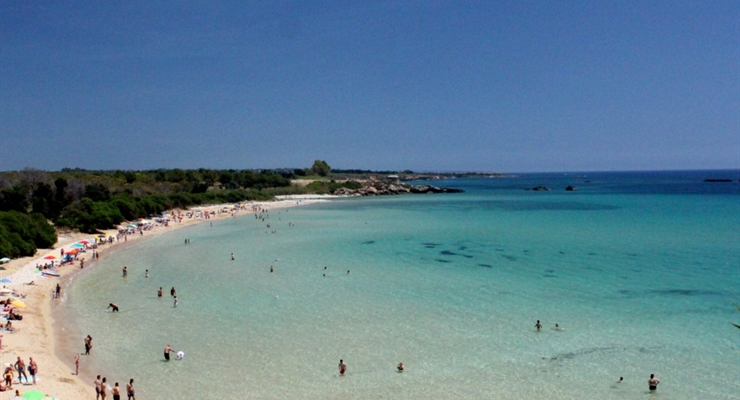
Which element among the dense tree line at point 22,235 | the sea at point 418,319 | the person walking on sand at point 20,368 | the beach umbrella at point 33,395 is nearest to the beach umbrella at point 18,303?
the sea at point 418,319

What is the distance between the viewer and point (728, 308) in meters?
23.8

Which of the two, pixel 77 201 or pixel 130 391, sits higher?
pixel 77 201

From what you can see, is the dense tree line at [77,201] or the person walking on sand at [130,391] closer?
the person walking on sand at [130,391]

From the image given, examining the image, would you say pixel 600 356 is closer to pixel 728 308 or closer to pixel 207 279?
pixel 728 308

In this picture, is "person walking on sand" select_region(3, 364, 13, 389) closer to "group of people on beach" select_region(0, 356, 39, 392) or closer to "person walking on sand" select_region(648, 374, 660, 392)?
"group of people on beach" select_region(0, 356, 39, 392)

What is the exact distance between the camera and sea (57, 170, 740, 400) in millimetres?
16438

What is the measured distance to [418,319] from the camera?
22844 mm

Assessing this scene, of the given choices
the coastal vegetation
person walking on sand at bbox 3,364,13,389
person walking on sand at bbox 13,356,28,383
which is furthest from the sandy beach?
the coastal vegetation

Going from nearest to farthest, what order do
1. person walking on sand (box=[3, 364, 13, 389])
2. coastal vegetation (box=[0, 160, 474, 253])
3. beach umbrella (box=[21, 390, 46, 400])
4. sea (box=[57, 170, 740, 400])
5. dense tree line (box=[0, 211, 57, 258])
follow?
beach umbrella (box=[21, 390, 46, 400]) → person walking on sand (box=[3, 364, 13, 389]) → sea (box=[57, 170, 740, 400]) → dense tree line (box=[0, 211, 57, 258]) → coastal vegetation (box=[0, 160, 474, 253])

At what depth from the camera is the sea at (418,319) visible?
16438 mm

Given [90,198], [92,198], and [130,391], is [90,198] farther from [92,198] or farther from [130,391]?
[130,391]

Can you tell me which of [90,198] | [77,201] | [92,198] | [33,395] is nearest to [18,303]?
[33,395]

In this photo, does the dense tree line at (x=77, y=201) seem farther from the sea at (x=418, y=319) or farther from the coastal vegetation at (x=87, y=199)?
the sea at (x=418, y=319)

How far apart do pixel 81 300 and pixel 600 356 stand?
2537cm
